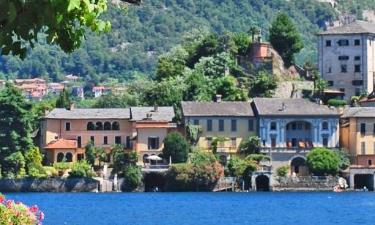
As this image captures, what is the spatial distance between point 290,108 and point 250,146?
13.1 feet

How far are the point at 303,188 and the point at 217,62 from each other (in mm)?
14203

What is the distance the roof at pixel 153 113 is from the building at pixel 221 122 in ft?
5.78

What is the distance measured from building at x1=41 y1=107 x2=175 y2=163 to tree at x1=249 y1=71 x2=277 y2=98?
6.87 meters

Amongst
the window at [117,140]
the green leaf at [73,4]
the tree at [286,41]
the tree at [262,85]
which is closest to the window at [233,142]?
the tree at [262,85]

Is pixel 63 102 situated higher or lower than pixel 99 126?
higher

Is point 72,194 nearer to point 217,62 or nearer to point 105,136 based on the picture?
point 105,136

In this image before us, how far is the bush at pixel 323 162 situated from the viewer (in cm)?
10269

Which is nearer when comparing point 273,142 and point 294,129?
point 273,142

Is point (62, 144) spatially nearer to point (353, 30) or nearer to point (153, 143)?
point (153, 143)

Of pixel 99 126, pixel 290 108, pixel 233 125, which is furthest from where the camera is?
pixel 99 126

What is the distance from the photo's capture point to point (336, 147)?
108 m

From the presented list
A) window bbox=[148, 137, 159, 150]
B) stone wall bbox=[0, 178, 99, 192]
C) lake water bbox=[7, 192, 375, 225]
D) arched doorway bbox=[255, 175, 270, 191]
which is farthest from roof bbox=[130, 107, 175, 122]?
lake water bbox=[7, 192, 375, 225]

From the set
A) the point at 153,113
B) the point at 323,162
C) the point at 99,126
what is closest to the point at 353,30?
the point at 323,162

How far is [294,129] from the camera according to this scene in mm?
108938
